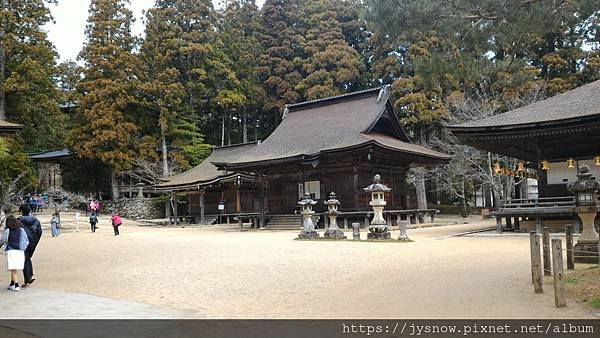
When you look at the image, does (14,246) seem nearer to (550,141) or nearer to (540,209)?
(540,209)

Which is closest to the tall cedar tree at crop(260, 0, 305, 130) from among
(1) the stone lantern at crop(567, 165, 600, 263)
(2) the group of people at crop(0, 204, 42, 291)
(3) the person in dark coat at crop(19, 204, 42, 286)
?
(1) the stone lantern at crop(567, 165, 600, 263)

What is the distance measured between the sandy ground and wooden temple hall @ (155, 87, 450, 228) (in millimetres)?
9157

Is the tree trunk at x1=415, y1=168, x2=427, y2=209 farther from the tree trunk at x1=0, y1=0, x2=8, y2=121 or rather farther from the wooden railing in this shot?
the tree trunk at x1=0, y1=0, x2=8, y2=121

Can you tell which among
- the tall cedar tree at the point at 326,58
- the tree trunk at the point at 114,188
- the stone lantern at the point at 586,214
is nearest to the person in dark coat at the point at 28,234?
the stone lantern at the point at 586,214

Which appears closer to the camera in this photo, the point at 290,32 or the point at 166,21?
the point at 166,21

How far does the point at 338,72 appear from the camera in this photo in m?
40.2

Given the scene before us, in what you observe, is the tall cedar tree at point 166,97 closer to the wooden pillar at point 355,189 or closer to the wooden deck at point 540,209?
the wooden pillar at point 355,189

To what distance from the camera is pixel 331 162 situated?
79.7 feet

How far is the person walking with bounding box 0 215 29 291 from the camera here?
7.94 metres

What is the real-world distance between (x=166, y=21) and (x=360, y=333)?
127ft

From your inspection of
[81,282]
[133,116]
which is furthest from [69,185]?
[81,282]

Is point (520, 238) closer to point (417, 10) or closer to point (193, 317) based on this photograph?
point (417, 10)

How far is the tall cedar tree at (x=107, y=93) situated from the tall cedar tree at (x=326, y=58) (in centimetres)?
1386

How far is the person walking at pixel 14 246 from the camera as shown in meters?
7.94
